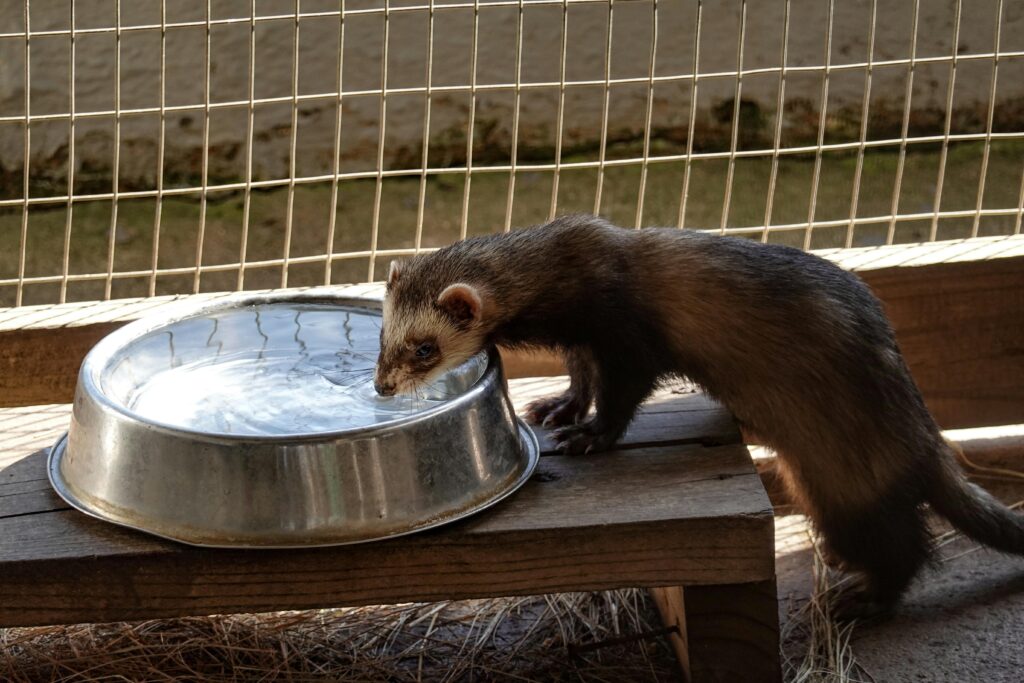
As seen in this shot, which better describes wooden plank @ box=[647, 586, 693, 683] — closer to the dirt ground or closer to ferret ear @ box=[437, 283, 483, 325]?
the dirt ground

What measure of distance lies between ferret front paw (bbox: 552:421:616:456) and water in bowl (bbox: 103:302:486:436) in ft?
1.08

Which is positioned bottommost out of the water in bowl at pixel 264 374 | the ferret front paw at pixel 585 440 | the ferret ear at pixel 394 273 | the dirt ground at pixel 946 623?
the dirt ground at pixel 946 623

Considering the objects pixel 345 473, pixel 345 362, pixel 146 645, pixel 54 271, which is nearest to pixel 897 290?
pixel 345 362

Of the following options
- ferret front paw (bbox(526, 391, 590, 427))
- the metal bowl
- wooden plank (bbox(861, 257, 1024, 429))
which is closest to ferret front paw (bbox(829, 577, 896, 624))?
wooden plank (bbox(861, 257, 1024, 429))

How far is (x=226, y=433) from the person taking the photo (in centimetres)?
209

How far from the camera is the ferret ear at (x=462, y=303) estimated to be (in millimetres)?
2840

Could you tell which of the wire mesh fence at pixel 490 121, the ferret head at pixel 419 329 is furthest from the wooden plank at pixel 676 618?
the wire mesh fence at pixel 490 121

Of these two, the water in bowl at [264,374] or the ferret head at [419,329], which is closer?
the water in bowl at [264,374]

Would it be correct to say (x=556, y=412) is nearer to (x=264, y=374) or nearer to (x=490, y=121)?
(x=264, y=374)

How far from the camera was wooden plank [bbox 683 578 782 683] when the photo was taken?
2371 millimetres

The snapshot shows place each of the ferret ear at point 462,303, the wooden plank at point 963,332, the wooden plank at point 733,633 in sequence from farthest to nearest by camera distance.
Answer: the wooden plank at point 963,332 → the ferret ear at point 462,303 → the wooden plank at point 733,633

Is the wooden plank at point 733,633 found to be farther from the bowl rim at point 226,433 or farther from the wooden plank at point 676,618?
the bowl rim at point 226,433

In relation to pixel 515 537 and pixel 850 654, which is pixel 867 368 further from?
pixel 515 537

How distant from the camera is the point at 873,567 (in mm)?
2877
